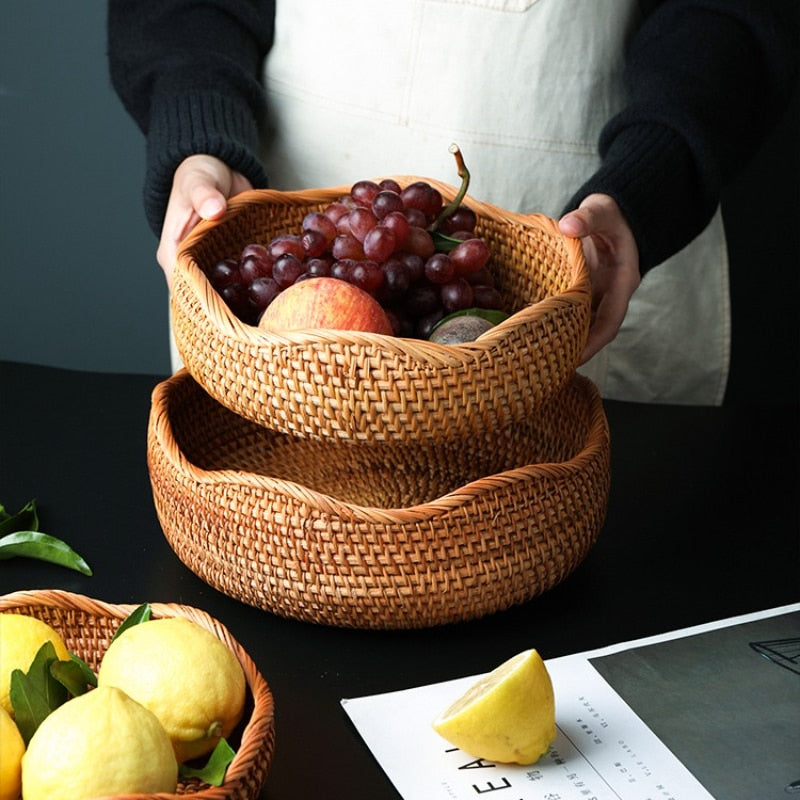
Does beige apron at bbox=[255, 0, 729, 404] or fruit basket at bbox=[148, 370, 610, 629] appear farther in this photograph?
beige apron at bbox=[255, 0, 729, 404]

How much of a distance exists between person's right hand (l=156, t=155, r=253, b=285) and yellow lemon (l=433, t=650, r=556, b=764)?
1.52ft

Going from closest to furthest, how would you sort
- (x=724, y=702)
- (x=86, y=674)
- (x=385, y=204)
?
(x=86, y=674) < (x=724, y=702) < (x=385, y=204)

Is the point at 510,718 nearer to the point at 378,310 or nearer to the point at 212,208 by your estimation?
the point at 378,310

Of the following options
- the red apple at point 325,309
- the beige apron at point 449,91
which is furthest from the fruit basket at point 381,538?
the beige apron at point 449,91

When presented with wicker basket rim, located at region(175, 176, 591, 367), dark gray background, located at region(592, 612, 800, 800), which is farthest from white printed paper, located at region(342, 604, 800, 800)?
wicker basket rim, located at region(175, 176, 591, 367)

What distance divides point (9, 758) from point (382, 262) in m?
0.51

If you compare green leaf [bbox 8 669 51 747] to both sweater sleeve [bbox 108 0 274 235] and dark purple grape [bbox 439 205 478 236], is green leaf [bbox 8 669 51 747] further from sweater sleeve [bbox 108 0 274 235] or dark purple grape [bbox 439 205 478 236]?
sweater sleeve [bbox 108 0 274 235]

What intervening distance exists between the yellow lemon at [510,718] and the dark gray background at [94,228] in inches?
53.9

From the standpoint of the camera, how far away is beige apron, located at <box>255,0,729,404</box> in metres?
1.32

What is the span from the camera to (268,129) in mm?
1419

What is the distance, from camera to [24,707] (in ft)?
1.88

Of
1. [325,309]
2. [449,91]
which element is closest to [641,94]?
[449,91]

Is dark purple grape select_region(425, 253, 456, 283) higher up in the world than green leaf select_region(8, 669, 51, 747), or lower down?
higher up

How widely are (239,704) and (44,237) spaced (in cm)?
175
